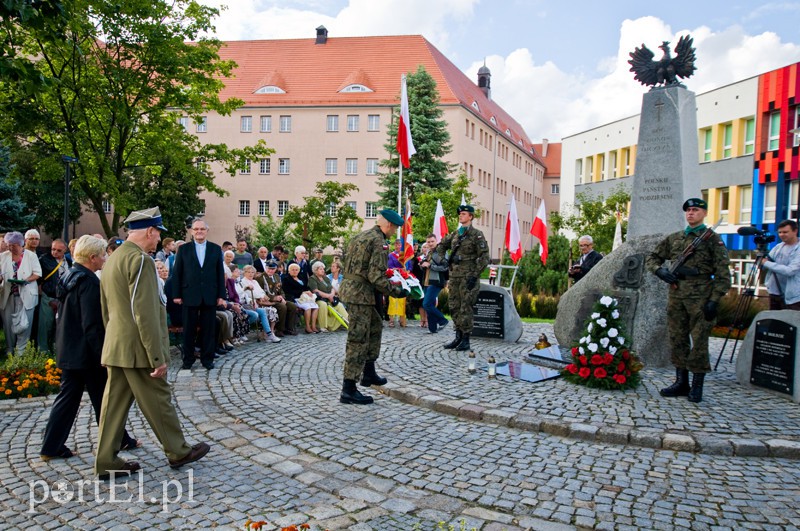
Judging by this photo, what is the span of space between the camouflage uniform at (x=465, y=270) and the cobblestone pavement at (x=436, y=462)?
7.27 feet

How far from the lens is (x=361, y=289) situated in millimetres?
6980

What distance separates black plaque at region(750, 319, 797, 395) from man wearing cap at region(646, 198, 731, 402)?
1.14 m

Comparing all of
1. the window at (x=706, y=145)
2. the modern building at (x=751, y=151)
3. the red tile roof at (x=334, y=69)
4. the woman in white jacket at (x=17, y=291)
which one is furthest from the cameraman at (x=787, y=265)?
the red tile roof at (x=334, y=69)

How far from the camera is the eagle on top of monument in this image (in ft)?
32.7

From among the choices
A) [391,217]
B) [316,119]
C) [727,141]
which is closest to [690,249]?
[391,217]

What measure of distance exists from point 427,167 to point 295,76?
23305mm

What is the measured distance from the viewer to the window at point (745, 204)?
32438mm

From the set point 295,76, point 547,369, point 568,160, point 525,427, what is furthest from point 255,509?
point 295,76

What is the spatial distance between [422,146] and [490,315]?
3222 cm

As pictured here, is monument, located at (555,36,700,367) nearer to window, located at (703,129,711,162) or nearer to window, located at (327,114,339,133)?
window, located at (703,129,711,162)

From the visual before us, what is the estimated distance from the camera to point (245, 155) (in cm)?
2389

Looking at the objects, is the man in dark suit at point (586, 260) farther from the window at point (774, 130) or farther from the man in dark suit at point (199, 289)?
the window at point (774, 130)

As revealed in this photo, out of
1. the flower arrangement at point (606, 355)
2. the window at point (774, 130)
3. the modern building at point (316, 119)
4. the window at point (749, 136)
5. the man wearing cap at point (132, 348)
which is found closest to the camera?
the man wearing cap at point (132, 348)

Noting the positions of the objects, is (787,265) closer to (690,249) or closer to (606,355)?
(690,249)
